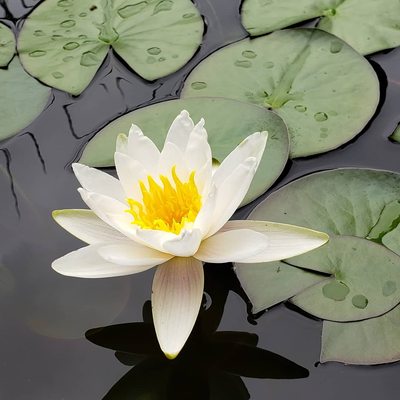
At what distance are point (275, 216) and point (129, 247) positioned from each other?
534mm

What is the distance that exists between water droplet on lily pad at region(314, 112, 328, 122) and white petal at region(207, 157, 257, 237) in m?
0.74

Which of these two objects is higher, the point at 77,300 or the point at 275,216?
the point at 275,216

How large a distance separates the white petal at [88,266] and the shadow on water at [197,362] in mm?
270

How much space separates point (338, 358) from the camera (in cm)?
169

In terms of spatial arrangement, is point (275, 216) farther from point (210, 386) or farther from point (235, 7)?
point (235, 7)

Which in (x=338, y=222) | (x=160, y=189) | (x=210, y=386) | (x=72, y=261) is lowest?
(x=210, y=386)

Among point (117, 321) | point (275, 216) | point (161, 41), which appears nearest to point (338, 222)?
point (275, 216)

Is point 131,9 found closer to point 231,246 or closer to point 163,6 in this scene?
point 163,6

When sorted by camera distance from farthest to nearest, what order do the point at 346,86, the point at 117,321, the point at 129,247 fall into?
the point at 346,86
the point at 117,321
the point at 129,247

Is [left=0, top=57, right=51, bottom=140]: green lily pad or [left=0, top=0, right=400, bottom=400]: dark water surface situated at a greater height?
[left=0, top=57, right=51, bottom=140]: green lily pad

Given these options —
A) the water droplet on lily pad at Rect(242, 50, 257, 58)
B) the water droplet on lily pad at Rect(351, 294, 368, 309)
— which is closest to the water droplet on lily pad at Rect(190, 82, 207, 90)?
the water droplet on lily pad at Rect(242, 50, 257, 58)

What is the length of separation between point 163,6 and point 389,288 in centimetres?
173

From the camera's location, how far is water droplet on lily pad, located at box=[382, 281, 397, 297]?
1.76 metres

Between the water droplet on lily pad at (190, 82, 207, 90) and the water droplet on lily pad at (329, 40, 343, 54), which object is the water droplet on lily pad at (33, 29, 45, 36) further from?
the water droplet on lily pad at (329, 40, 343, 54)
